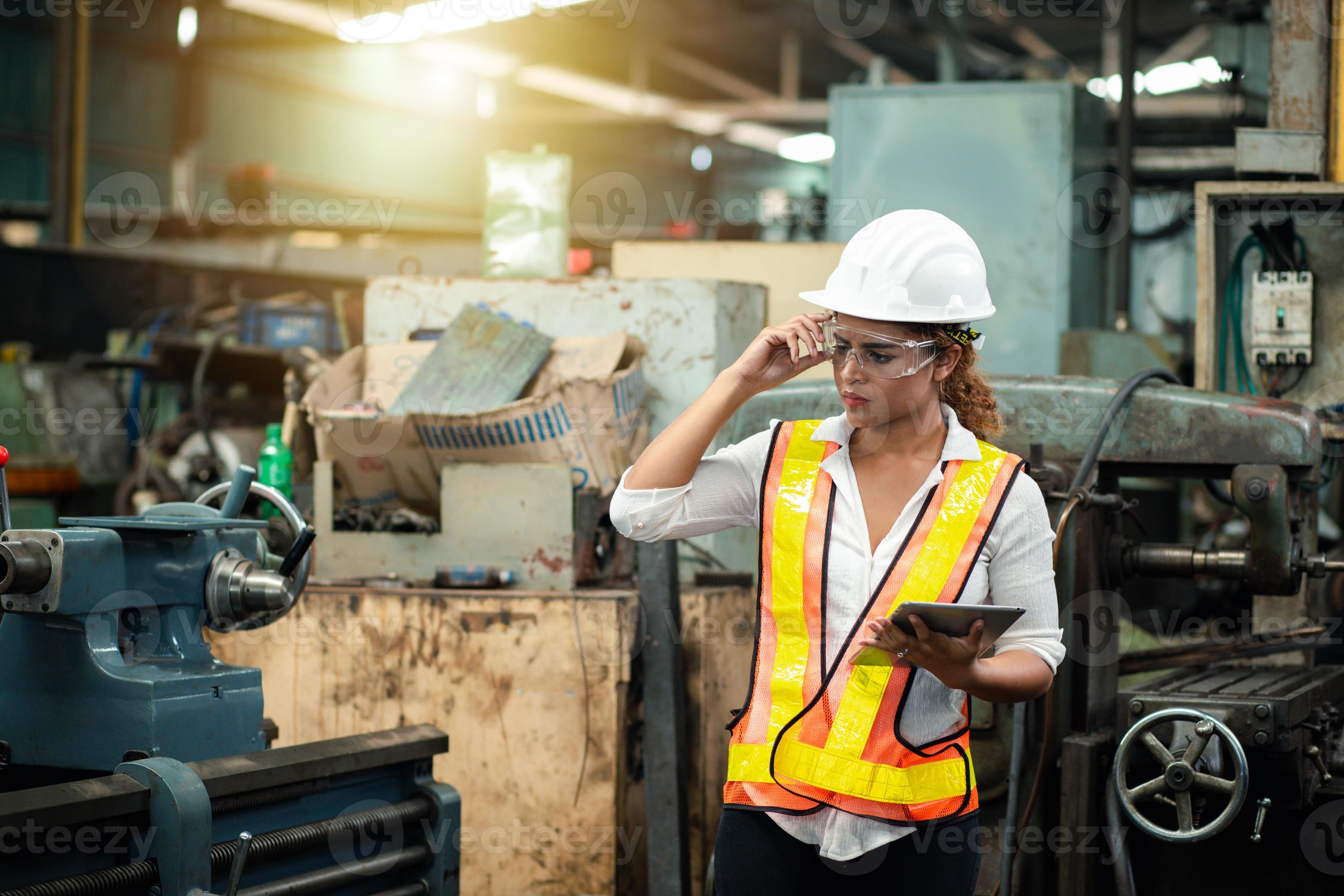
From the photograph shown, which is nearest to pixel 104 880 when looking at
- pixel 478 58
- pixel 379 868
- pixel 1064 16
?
pixel 379 868

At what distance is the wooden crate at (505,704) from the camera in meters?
2.33

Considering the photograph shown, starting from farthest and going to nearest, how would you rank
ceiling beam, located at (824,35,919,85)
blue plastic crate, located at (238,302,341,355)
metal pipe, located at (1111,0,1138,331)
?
ceiling beam, located at (824,35,919,85), blue plastic crate, located at (238,302,341,355), metal pipe, located at (1111,0,1138,331)

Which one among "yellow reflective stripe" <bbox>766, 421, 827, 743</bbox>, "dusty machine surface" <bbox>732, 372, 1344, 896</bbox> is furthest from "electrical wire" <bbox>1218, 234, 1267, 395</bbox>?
"yellow reflective stripe" <bbox>766, 421, 827, 743</bbox>

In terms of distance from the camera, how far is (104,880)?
1.35m

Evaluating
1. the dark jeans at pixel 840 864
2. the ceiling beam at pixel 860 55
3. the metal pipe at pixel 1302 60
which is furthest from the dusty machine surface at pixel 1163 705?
Result: the ceiling beam at pixel 860 55

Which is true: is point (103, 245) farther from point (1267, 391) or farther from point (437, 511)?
point (1267, 391)

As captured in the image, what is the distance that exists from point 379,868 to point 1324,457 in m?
1.90

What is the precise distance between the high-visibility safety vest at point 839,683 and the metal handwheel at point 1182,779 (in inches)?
25.1

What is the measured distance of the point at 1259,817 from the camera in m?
1.83

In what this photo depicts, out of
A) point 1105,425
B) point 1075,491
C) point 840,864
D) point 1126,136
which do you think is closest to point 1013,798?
point 1075,491

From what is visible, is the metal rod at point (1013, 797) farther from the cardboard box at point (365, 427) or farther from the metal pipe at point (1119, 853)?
the cardboard box at point (365, 427)

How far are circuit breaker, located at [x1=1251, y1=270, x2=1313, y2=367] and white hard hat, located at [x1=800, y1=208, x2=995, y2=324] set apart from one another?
2.01 meters

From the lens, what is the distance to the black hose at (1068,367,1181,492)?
201 centimetres

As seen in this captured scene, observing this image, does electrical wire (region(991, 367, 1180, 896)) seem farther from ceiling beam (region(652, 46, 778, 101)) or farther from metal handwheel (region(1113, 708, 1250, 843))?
ceiling beam (region(652, 46, 778, 101))
